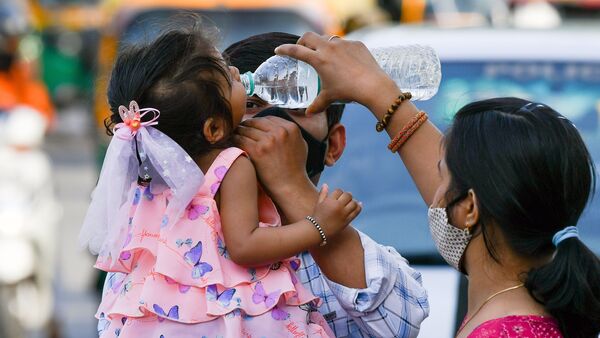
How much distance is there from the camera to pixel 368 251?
8.29 feet

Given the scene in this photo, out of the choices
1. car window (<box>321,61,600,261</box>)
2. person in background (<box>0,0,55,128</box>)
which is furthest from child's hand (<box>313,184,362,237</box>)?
person in background (<box>0,0,55,128</box>)

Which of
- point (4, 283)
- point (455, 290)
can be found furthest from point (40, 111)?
point (455, 290)

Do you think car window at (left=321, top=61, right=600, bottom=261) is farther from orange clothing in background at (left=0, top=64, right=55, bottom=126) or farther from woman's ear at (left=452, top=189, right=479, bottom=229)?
orange clothing in background at (left=0, top=64, right=55, bottom=126)

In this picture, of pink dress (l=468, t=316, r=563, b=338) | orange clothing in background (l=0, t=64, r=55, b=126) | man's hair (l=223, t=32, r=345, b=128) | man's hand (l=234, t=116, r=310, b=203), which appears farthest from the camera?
orange clothing in background (l=0, t=64, r=55, b=126)

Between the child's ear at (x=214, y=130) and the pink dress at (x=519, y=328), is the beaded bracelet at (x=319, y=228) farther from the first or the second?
the pink dress at (x=519, y=328)

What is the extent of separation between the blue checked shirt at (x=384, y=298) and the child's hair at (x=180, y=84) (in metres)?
0.36

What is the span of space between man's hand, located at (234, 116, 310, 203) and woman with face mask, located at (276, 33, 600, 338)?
29 cm

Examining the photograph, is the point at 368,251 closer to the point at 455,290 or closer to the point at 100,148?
the point at 455,290

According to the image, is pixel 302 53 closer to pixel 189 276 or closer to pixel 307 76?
pixel 307 76

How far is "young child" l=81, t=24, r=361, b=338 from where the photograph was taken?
2.39m

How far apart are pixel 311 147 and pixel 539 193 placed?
625 millimetres

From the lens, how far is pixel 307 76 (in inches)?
104

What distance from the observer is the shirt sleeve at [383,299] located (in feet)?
8.08

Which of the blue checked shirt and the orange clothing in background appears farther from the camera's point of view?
the orange clothing in background
